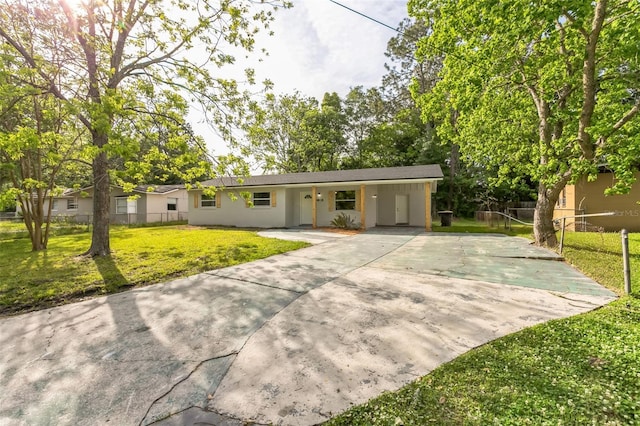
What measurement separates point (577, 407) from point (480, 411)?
612mm

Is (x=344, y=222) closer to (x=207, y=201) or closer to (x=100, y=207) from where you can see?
(x=207, y=201)

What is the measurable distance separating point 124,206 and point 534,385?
25.5 meters

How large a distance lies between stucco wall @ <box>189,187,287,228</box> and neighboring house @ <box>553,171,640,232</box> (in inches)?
530

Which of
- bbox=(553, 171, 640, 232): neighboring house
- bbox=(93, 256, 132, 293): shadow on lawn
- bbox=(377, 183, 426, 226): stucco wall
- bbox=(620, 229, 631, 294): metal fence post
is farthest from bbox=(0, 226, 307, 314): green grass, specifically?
bbox=(553, 171, 640, 232): neighboring house

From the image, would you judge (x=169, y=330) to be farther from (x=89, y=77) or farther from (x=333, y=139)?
(x=333, y=139)

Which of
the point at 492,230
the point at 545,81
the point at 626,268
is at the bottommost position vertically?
the point at 492,230

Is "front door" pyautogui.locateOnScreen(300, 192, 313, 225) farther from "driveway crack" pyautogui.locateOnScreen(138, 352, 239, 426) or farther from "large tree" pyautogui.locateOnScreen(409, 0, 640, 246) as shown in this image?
"driveway crack" pyautogui.locateOnScreen(138, 352, 239, 426)

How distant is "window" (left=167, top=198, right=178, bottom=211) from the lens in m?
22.6

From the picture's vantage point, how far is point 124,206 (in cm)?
2156

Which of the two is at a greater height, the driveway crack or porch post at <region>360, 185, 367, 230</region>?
porch post at <region>360, 185, 367, 230</region>

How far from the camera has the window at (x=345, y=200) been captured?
1498 cm

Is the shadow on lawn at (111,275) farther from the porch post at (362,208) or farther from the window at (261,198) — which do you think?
the porch post at (362,208)

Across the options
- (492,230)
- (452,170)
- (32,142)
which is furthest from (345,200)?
(452,170)

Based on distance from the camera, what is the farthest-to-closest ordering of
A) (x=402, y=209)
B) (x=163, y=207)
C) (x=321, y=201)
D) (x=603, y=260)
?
1. (x=163, y=207)
2. (x=402, y=209)
3. (x=321, y=201)
4. (x=603, y=260)
